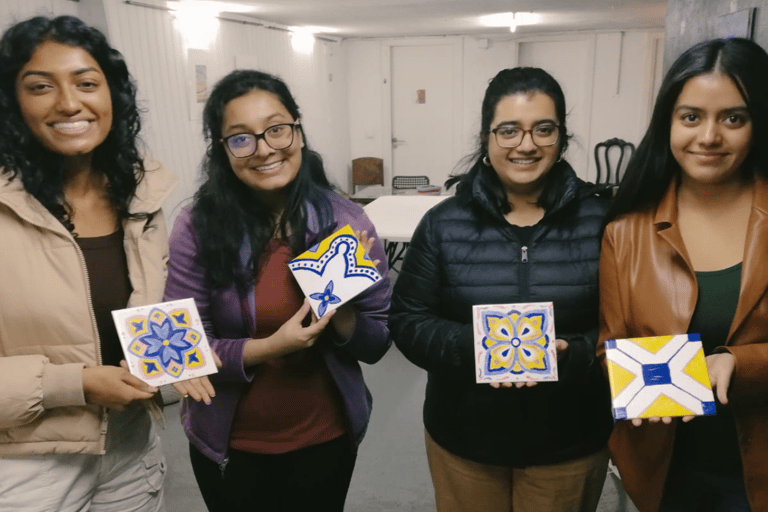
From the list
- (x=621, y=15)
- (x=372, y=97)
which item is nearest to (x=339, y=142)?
(x=372, y=97)

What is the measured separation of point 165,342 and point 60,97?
0.60 metres

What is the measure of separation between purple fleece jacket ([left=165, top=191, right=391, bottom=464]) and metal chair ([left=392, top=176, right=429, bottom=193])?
22.9ft

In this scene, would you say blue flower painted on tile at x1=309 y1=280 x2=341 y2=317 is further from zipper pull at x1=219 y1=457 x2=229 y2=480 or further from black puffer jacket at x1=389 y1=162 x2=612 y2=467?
zipper pull at x1=219 y1=457 x2=229 y2=480

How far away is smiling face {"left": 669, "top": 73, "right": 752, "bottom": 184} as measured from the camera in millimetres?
1199

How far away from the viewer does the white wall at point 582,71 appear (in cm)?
811

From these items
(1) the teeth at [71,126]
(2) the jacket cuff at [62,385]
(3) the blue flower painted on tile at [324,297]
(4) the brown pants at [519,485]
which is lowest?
(4) the brown pants at [519,485]

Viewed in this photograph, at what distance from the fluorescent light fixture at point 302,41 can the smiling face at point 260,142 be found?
671cm

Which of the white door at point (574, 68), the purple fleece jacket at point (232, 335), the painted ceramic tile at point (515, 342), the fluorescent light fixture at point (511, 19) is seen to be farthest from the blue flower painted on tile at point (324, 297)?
the white door at point (574, 68)

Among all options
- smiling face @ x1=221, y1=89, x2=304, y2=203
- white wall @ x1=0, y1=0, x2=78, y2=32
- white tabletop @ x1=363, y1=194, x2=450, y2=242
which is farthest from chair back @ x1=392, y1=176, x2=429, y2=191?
smiling face @ x1=221, y1=89, x2=304, y2=203

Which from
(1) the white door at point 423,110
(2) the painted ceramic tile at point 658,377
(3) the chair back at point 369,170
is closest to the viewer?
(2) the painted ceramic tile at point 658,377

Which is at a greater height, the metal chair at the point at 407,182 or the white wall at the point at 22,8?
the white wall at the point at 22,8

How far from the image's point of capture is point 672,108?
1299mm

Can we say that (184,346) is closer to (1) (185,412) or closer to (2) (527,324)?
(1) (185,412)

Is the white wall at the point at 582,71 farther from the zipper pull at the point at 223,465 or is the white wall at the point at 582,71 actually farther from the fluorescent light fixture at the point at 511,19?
the zipper pull at the point at 223,465
